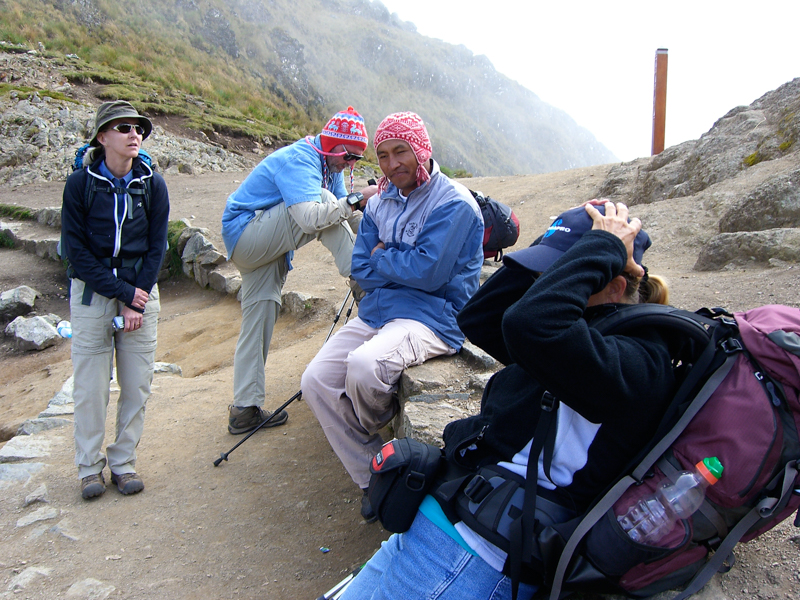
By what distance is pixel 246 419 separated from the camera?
4.26 metres

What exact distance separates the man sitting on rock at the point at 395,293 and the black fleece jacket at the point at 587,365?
51.3 inches

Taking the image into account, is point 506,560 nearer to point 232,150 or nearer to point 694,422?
point 694,422

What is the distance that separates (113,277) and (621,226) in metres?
2.94

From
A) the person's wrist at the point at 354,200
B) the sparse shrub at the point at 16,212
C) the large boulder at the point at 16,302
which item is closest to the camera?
the person's wrist at the point at 354,200

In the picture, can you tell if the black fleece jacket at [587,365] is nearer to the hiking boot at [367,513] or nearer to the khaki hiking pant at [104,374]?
the hiking boot at [367,513]

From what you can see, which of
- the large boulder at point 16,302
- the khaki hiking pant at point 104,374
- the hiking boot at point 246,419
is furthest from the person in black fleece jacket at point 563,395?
the large boulder at point 16,302

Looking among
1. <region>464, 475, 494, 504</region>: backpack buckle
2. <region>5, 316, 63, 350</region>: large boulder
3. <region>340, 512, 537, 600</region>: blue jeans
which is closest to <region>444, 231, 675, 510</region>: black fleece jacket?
<region>464, 475, 494, 504</region>: backpack buckle

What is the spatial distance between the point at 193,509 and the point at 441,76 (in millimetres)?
78122

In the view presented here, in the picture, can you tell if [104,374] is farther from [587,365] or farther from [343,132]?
[587,365]

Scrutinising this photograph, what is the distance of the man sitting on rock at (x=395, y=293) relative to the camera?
295cm

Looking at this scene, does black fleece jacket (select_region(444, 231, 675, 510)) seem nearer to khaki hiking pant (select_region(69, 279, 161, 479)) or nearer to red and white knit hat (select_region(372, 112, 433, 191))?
red and white knit hat (select_region(372, 112, 433, 191))

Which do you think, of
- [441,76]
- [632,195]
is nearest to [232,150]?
[632,195]

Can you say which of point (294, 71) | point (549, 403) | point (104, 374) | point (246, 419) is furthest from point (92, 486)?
point (294, 71)

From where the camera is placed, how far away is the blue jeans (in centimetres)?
155
